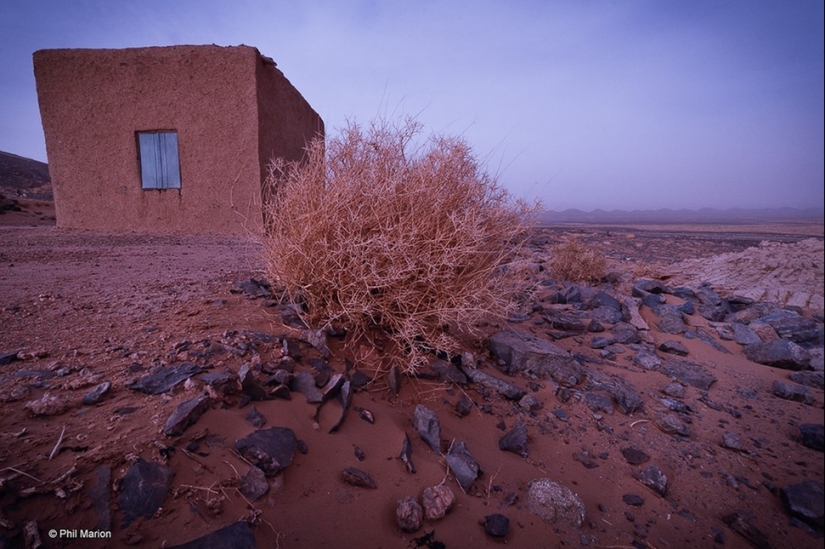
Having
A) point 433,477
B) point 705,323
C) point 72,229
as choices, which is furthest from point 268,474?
point 72,229

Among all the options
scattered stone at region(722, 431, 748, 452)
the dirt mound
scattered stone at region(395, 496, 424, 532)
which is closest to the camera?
scattered stone at region(395, 496, 424, 532)

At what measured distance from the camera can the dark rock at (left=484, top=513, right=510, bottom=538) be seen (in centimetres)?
148

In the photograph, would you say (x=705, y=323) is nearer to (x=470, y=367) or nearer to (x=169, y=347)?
(x=470, y=367)

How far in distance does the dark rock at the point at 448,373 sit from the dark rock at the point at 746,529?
135cm

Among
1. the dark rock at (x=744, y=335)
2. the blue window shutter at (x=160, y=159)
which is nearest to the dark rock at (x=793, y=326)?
the dark rock at (x=744, y=335)

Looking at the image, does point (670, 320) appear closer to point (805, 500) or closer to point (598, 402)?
point (598, 402)

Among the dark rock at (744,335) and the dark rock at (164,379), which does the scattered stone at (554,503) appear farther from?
the dark rock at (744,335)

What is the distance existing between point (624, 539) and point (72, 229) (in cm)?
992

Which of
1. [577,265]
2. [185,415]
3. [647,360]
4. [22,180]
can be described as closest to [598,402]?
[647,360]

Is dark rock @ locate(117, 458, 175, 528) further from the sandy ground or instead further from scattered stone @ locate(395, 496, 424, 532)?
scattered stone @ locate(395, 496, 424, 532)

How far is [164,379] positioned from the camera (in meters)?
1.67

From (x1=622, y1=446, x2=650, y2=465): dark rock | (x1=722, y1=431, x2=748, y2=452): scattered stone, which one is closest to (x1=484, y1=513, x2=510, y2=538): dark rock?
(x1=622, y1=446, x2=650, y2=465): dark rock

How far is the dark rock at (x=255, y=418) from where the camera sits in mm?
1594

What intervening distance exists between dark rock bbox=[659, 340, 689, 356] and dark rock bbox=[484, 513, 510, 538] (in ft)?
8.39
